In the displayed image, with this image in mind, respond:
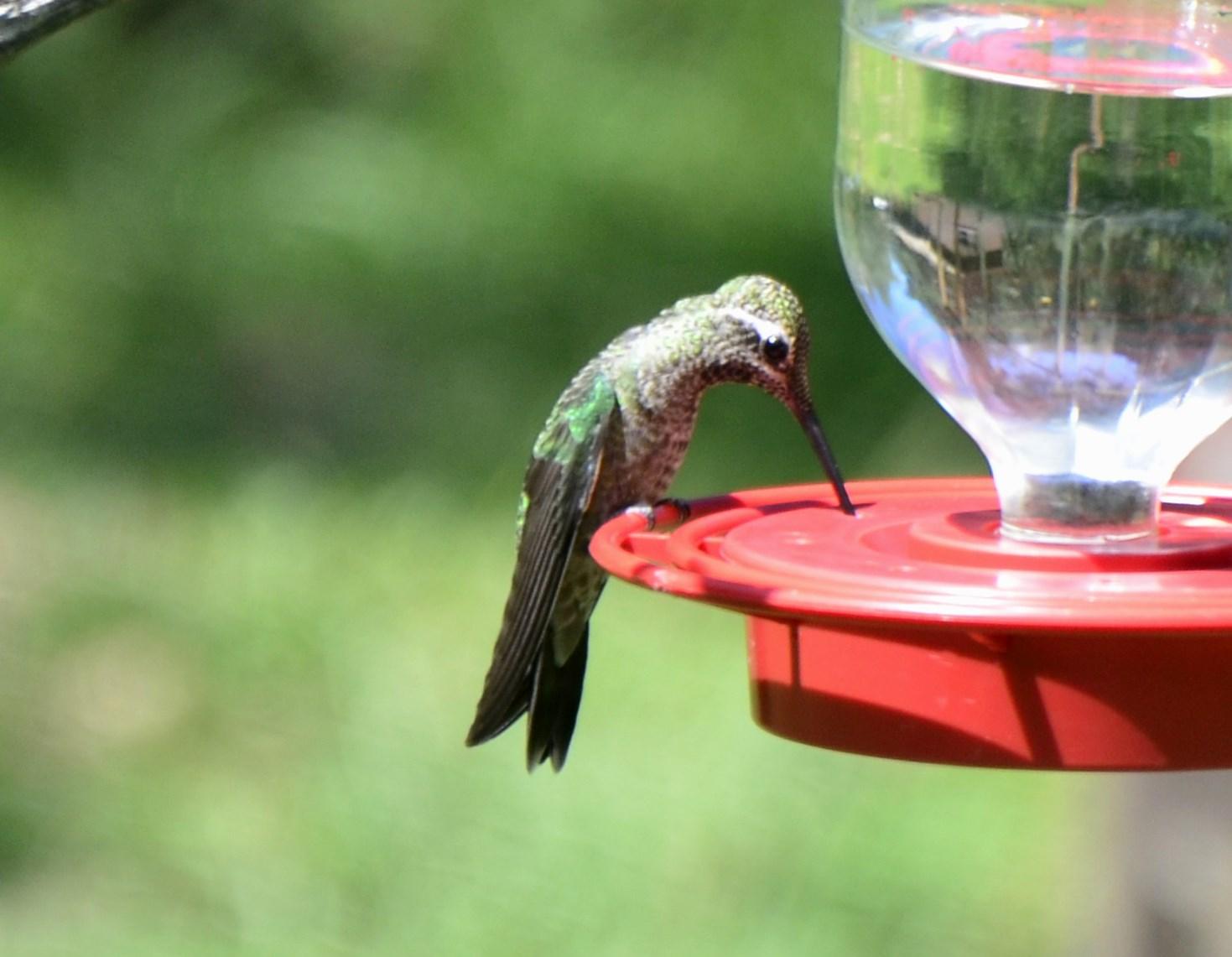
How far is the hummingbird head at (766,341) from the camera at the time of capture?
362 cm

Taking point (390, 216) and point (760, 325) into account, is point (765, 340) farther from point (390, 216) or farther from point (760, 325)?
point (390, 216)

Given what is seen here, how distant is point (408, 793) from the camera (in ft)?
18.8

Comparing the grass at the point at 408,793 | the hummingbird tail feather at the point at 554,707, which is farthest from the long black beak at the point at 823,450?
the grass at the point at 408,793

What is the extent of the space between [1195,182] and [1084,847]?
2.11 metres

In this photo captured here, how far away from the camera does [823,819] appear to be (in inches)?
215

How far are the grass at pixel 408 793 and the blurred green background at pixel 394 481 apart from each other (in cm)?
1

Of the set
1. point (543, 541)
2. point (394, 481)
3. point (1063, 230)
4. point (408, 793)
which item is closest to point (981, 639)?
point (1063, 230)

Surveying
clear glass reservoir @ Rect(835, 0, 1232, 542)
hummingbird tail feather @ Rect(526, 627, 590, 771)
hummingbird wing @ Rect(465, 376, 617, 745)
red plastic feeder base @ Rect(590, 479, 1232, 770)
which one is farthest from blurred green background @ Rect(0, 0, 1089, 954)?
red plastic feeder base @ Rect(590, 479, 1232, 770)

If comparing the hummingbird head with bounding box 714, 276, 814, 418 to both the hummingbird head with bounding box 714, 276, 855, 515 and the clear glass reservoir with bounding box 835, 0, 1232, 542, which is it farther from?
the clear glass reservoir with bounding box 835, 0, 1232, 542

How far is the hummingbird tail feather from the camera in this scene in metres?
3.76

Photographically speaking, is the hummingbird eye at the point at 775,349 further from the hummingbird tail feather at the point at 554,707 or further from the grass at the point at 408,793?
the grass at the point at 408,793

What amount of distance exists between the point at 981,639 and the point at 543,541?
1360mm

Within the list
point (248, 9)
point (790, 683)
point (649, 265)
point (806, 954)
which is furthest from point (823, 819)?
point (248, 9)

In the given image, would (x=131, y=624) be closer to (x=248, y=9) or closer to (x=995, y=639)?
(x=248, y=9)
